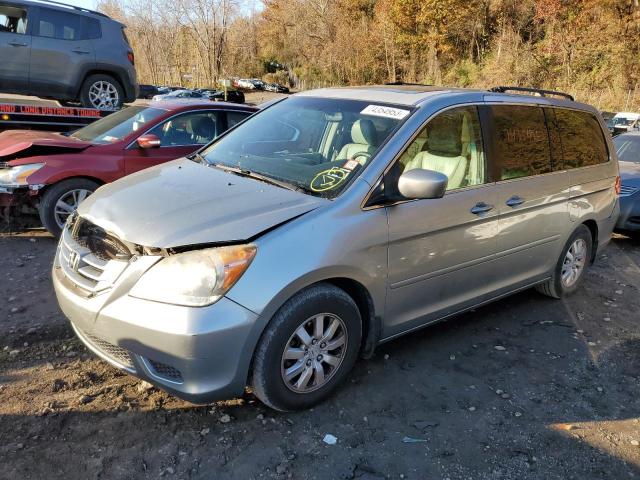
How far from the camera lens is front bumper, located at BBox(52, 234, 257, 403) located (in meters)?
2.57

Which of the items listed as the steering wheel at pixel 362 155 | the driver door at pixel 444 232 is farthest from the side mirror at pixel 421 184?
the steering wheel at pixel 362 155

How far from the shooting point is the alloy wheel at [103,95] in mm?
9391

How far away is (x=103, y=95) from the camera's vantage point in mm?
9531

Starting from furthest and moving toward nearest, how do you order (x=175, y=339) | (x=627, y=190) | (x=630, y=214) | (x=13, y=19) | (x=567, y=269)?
(x=13, y=19), (x=627, y=190), (x=630, y=214), (x=567, y=269), (x=175, y=339)

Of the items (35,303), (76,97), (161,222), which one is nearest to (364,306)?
(161,222)

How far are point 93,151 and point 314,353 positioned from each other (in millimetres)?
4169

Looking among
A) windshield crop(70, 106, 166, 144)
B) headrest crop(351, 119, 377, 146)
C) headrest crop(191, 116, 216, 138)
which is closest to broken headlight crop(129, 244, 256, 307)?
headrest crop(351, 119, 377, 146)

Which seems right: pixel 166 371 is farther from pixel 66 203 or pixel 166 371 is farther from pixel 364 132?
pixel 66 203

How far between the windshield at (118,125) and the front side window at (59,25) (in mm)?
3093

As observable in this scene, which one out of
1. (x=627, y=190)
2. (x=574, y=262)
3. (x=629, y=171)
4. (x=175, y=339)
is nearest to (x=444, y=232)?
(x=175, y=339)

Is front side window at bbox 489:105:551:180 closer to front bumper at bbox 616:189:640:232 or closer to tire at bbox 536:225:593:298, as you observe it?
tire at bbox 536:225:593:298

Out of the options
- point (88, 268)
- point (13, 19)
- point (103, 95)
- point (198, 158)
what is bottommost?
point (88, 268)

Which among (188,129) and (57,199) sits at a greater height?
(188,129)

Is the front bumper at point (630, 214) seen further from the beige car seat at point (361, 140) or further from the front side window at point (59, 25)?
the front side window at point (59, 25)
